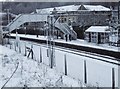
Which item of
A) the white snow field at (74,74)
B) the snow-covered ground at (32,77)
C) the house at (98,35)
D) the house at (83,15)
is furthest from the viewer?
the house at (83,15)

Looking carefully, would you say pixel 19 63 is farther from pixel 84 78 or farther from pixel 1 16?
pixel 1 16

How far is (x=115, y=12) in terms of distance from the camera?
593 inches

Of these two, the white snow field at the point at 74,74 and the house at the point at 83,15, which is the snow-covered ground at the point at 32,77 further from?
the house at the point at 83,15

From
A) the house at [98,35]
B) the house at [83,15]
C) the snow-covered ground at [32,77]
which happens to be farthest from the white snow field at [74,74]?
the house at [83,15]

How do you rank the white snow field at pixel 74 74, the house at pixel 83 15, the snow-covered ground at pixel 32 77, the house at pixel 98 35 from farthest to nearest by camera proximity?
the house at pixel 83 15
the house at pixel 98 35
the white snow field at pixel 74 74
the snow-covered ground at pixel 32 77

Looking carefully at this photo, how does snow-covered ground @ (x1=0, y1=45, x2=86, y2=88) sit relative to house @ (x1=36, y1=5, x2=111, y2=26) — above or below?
below

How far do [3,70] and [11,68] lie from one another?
0.84ft

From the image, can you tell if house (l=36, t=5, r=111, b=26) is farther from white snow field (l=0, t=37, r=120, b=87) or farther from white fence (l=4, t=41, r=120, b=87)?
white snow field (l=0, t=37, r=120, b=87)

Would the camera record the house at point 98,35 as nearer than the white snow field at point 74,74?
No

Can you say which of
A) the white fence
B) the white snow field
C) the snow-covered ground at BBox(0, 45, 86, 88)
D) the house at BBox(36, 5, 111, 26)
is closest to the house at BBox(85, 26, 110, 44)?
the house at BBox(36, 5, 111, 26)

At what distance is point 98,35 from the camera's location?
42.0 feet

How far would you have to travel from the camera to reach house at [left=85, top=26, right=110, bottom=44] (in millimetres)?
12547

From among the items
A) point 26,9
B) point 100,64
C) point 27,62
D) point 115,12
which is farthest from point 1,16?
point 100,64

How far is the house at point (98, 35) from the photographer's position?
12547 mm
